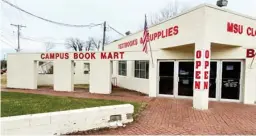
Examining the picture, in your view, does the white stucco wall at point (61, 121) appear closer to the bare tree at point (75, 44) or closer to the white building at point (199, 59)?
the white building at point (199, 59)

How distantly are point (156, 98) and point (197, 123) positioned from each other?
4.60 m

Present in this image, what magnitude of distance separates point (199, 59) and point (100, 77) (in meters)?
6.82

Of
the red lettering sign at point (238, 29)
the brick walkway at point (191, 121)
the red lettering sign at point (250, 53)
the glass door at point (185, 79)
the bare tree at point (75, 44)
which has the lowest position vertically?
the brick walkway at point (191, 121)

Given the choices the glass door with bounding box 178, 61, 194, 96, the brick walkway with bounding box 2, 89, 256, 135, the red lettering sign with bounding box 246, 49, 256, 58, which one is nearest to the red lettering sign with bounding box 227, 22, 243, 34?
the red lettering sign with bounding box 246, 49, 256, 58

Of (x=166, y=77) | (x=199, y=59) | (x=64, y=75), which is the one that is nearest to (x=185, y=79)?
(x=166, y=77)

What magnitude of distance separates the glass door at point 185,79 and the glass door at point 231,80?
1.61 metres

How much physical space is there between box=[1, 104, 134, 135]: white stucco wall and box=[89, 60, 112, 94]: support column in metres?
6.77

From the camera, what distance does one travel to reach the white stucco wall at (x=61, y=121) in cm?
445

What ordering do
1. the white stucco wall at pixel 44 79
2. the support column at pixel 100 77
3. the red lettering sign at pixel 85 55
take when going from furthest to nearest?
1. the white stucco wall at pixel 44 79
2. the support column at pixel 100 77
3. the red lettering sign at pixel 85 55

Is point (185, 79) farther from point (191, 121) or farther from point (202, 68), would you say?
point (191, 121)

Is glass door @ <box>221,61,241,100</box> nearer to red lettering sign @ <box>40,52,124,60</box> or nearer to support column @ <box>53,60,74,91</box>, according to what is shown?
red lettering sign @ <box>40,52,124,60</box>

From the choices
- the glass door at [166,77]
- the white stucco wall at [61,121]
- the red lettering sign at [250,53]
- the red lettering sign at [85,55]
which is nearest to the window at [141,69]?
the glass door at [166,77]

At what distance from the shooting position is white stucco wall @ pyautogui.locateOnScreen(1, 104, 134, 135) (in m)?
4.45

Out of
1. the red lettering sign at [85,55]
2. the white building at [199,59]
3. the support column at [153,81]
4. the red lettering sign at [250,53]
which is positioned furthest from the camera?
the red lettering sign at [85,55]
